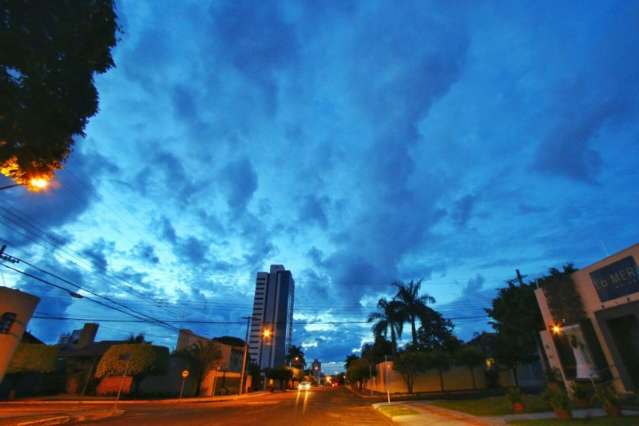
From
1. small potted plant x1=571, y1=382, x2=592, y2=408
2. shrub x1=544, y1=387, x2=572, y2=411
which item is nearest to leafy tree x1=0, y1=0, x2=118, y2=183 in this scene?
shrub x1=544, y1=387, x2=572, y2=411

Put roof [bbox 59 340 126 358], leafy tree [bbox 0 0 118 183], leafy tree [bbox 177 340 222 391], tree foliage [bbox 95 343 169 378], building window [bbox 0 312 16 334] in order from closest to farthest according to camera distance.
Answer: leafy tree [bbox 0 0 118 183] < building window [bbox 0 312 16 334] < tree foliage [bbox 95 343 169 378] < roof [bbox 59 340 126 358] < leafy tree [bbox 177 340 222 391]

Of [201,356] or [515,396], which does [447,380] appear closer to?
[515,396]

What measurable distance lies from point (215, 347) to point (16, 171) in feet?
141

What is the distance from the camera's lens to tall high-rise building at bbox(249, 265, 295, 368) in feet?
537

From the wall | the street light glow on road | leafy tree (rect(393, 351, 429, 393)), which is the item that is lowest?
the wall

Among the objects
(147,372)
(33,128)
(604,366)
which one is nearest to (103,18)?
(33,128)

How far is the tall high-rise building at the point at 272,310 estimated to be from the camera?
16362 centimetres

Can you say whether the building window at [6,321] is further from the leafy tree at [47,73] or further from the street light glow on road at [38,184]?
the leafy tree at [47,73]

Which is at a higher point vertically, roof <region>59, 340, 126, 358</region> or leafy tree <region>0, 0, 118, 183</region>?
leafy tree <region>0, 0, 118, 183</region>

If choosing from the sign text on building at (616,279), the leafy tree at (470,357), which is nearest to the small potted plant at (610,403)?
the sign text on building at (616,279)

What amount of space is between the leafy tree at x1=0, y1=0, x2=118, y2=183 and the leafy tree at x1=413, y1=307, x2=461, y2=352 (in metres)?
44.5

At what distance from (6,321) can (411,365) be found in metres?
37.2

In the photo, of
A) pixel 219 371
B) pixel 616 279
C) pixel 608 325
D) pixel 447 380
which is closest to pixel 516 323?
pixel 447 380

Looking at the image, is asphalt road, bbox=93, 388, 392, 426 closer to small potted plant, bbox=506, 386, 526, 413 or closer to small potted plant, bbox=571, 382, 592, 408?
small potted plant, bbox=506, 386, 526, 413
